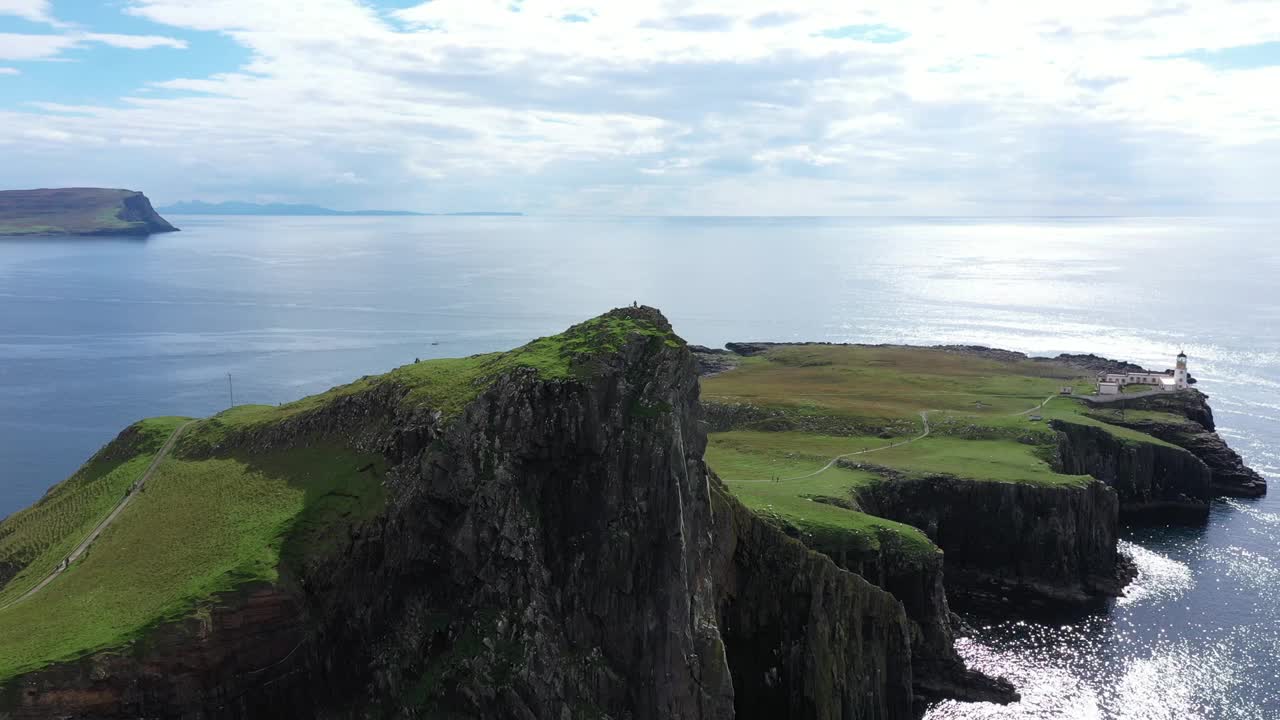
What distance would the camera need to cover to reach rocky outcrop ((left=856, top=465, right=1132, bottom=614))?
8456 cm

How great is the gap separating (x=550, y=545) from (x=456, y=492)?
5638 mm

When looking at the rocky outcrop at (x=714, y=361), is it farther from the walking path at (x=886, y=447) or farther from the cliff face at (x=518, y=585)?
the cliff face at (x=518, y=585)

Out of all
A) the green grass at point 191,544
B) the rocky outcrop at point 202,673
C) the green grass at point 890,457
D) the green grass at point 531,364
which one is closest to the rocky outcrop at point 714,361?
the green grass at point 890,457

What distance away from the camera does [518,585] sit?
49.9 m

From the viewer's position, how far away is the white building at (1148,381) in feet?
452

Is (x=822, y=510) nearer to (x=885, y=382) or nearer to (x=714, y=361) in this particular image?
(x=885, y=382)

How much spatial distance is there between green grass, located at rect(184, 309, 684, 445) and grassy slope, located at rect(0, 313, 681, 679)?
95 millimetres

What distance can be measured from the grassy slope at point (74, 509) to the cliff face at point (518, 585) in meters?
16.4

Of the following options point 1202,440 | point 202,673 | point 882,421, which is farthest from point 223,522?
point 1202,440

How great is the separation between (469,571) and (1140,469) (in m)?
91.2

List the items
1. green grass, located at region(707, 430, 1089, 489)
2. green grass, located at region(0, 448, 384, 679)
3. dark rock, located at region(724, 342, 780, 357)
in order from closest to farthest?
green grass, located at region(0, 448, 384, 679)
green grass, located at region(707, 430, 1089, 489)
dark rock, located at region(724, 342, 780, 357)

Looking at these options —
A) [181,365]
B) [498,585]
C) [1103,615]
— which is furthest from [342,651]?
[181,365]

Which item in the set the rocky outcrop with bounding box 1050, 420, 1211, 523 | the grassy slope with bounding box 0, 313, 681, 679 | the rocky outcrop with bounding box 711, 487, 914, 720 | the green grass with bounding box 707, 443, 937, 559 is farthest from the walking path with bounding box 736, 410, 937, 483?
the grassy slope with bounding box 0, 313, 681, 679

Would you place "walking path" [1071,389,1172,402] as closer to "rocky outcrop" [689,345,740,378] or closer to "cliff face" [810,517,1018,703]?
"rocky outcrop" [689,345,740,378]
